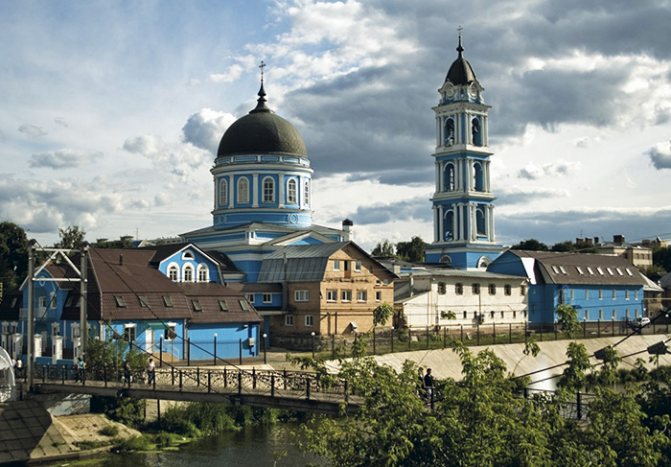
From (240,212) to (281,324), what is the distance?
1279 cm

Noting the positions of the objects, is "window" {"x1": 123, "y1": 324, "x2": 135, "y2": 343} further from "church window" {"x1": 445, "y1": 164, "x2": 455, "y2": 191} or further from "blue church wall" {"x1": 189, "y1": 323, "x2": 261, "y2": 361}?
"church window" {"x1": 445, "y1": 164, "x2": 455, "y2": 191}

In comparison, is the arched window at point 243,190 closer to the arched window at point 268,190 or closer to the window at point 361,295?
the arched window at point 268,190

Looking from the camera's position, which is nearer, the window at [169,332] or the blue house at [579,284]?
the window at [169,332]

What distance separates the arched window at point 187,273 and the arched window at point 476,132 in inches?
1446

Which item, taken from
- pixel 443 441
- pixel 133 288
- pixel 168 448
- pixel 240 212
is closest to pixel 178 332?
pixel 133 288

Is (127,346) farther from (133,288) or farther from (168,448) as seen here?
(168,448)

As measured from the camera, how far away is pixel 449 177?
84.4 meters

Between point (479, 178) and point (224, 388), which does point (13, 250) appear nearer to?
point (479, 178)

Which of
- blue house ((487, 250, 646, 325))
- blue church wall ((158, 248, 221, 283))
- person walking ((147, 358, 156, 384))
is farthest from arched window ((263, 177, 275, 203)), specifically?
person walking ((147, 358, 156, 384))

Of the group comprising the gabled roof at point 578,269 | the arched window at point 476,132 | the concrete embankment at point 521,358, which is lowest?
the concrete embankment at point 521,358

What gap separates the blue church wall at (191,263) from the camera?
53.2m

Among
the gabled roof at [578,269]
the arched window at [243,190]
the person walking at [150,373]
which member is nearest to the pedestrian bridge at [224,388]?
the person walking at [150,373]

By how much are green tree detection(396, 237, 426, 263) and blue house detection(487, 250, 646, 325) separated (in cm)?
4205

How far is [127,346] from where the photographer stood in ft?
142
